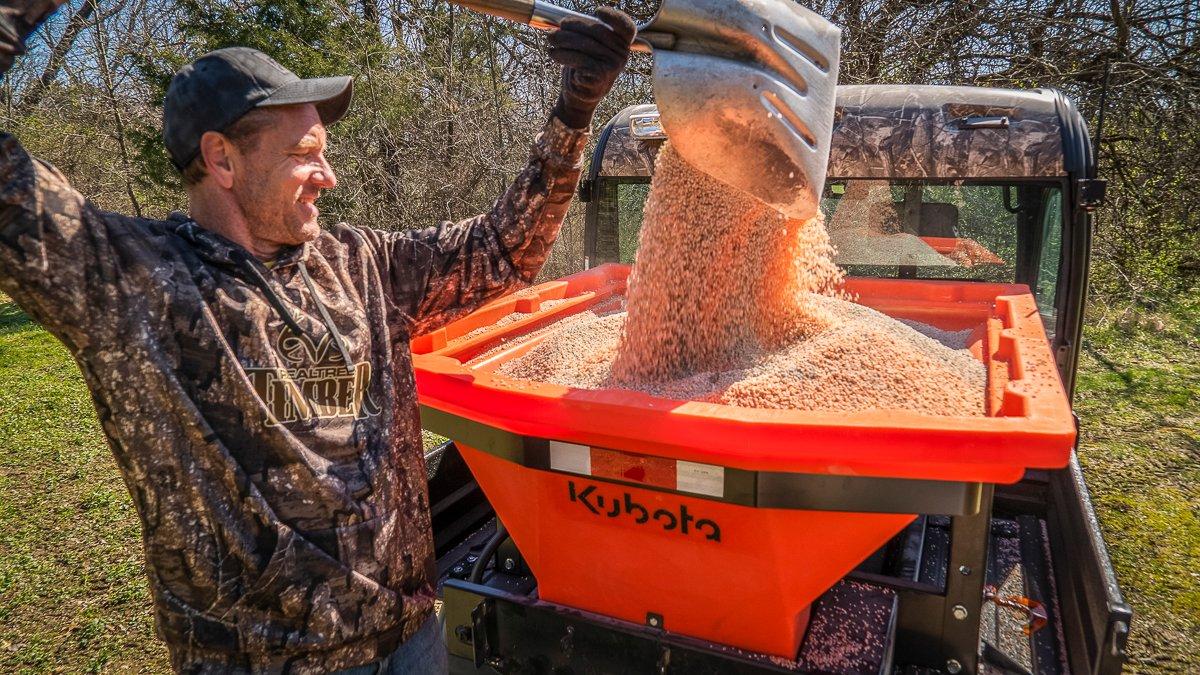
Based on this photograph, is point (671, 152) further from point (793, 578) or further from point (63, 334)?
point (63, 334)

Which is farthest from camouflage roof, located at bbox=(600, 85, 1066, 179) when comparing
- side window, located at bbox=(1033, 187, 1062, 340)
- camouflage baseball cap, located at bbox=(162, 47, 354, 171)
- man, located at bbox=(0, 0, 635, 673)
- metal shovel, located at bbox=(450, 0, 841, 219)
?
camouflage baseball cap, located at bbox=(162, 47, 354, 171)

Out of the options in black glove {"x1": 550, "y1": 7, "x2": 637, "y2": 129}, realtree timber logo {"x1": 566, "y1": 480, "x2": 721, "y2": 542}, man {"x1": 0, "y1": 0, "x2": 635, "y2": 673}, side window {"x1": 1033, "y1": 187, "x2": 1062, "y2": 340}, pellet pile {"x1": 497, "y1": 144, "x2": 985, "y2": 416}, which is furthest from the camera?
side window {"x1": 1033, "y1": 187, "x2": 1062, "y2": 340}

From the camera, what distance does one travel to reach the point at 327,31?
794 centimetres

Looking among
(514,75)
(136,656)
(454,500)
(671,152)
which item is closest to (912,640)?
(671,152)

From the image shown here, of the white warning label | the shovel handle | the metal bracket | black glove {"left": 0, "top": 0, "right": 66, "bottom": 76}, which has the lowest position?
the metal bracket

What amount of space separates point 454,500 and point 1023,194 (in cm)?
241

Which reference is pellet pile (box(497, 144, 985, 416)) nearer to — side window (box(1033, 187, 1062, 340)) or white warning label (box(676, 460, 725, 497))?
white warning label (box(676, 460, 725, 497))

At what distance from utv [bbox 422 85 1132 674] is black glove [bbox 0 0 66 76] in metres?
1.09

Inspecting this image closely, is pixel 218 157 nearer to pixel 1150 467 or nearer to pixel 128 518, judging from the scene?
pixel 128 518

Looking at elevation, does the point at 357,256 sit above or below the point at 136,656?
above

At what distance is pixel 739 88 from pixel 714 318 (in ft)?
2.13

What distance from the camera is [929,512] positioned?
135 cm

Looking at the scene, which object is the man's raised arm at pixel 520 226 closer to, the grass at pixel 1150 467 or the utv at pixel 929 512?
the utv at pixel 929 512

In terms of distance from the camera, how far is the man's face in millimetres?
1463
